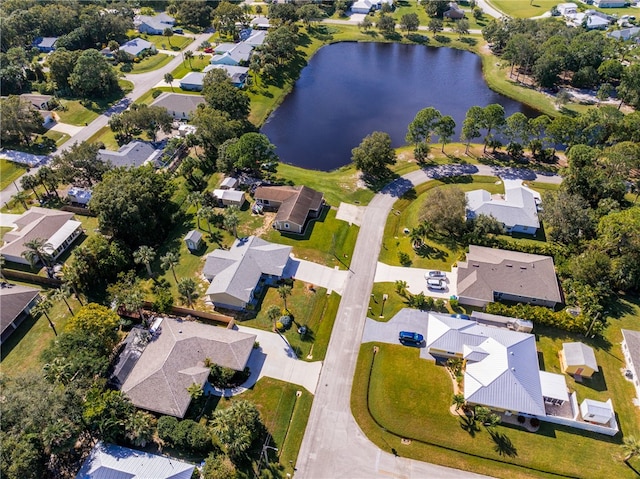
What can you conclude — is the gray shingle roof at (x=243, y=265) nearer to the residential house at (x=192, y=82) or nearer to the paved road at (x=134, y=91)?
the paved road at (x=134, y=91)

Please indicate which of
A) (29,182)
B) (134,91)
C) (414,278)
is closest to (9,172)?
(29,182)

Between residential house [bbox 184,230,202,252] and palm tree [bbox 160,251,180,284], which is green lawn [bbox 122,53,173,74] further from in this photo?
palm tree [bbox 160,251,180,284]

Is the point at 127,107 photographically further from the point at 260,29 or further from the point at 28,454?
the point at 28,454

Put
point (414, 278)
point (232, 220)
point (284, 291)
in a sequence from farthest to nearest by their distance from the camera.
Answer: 1. point (232, 220)
2. point (414, 278)
3. point (284, 291)

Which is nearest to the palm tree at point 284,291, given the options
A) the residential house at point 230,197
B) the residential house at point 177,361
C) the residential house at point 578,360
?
the residential house at point 177,361

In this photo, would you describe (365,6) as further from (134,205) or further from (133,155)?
(134,205)

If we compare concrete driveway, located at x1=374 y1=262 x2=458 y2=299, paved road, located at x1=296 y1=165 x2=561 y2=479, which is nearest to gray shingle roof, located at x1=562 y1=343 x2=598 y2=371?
concrete driveway, located at x1=374 y1=262 x2=458 y2=299

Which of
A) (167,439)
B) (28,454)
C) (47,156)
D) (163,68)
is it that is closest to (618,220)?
(167,439)
